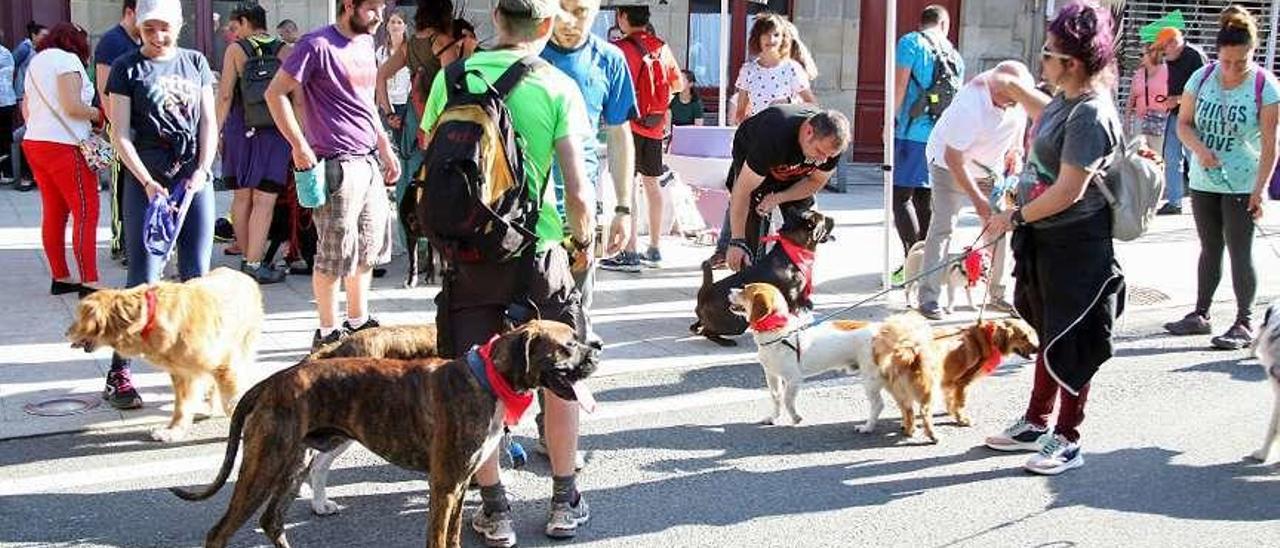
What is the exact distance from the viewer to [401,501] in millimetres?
5012

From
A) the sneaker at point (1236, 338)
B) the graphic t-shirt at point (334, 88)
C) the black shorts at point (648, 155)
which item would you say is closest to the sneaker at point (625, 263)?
the black shorts at point (648, 155)

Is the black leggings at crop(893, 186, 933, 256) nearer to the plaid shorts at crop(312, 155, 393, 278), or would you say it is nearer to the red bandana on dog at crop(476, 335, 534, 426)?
the plaid shorts at crop(312, 155, 393, 278)

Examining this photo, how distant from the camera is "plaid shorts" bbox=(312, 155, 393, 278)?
20.9ft

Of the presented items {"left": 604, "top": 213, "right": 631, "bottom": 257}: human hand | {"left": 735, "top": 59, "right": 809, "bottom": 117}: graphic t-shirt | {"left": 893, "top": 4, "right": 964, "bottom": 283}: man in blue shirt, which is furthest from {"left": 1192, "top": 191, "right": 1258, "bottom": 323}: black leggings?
{"left": 604, "top": 213, "right": 631, "bottom": 257}: human hand

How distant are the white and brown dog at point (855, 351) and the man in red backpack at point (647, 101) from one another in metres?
3.24

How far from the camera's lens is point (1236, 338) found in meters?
7.55

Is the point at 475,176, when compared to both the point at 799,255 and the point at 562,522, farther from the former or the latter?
the point at 799,255

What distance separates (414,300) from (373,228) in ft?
5.99

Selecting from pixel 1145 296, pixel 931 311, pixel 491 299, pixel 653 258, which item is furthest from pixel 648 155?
pixel 491 299

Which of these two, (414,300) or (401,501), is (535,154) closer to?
(401,501)

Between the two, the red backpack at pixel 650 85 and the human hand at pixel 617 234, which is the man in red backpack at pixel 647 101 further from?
the human hand at pixel 617 234

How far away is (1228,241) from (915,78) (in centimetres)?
230

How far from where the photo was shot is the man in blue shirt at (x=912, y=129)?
28.6 ft

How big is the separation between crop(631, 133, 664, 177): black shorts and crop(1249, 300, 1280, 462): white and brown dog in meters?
4.66
